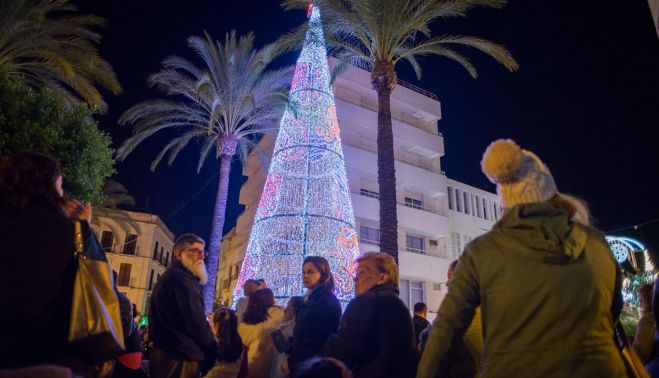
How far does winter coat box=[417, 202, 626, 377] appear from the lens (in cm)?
171

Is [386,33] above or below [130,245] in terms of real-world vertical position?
above

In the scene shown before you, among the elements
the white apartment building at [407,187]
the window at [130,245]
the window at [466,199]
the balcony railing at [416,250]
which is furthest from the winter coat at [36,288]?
the window at [130,245]

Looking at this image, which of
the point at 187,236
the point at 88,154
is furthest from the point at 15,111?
the point at 187,236

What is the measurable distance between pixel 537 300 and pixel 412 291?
26929mm

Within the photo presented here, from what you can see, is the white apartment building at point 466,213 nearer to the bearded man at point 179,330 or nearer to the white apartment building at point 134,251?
the white apartment building at point 134,251

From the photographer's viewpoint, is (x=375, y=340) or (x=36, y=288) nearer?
(x=36, y=288)

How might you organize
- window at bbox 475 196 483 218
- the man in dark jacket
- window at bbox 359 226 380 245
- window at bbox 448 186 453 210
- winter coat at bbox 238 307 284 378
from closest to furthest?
the man in dark jacket, winter coat at bbox 238 307 284 378, window at bbox 359 226 380 245, window at bbox 448 186 453 210, window at bbox 475 196 483 218

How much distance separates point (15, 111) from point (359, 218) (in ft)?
59.3

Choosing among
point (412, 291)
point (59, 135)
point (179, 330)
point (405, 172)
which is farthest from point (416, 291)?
point (179, 330)

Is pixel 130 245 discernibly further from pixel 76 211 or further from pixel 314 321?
pixel 76 211

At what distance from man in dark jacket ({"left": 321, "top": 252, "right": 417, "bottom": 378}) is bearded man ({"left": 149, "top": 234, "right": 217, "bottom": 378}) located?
4.36 ft

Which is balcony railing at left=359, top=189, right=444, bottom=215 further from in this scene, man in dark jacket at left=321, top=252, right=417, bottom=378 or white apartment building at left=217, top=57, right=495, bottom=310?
man in dark jacket at left=321, top=252, right=417, bottom=378

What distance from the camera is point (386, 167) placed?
12125 mm

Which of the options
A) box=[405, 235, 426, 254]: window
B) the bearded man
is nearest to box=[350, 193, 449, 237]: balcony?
box=[405, 235, 426, 254]: window
